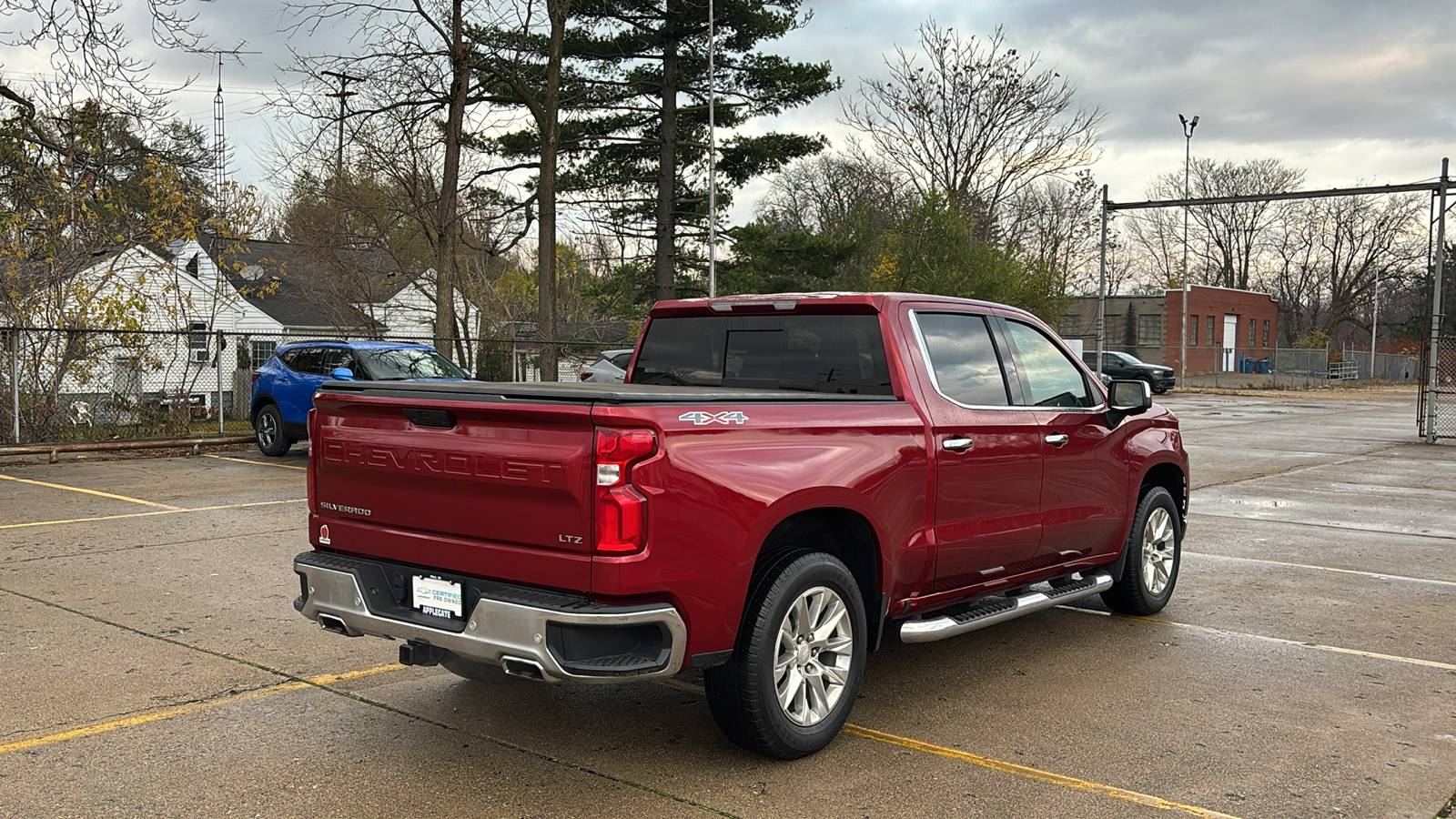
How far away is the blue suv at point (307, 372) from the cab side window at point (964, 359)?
37.4 ft

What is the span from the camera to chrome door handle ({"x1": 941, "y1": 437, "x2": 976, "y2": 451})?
5207mm

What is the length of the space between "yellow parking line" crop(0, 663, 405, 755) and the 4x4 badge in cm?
259

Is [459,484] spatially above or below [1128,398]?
below

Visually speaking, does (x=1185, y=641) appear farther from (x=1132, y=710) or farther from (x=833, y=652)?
(x=833, y=652)

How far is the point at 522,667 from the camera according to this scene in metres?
3.89

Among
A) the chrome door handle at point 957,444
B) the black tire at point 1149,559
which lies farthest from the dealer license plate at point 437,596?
the black tire at point 1149,559

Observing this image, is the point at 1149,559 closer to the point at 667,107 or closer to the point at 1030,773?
the point at 1030,773

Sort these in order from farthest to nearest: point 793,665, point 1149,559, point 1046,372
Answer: point 1149,559, point 1046,372, point 793,665

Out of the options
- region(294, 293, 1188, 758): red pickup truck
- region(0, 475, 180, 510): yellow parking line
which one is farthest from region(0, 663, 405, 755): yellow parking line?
region(0, 475, 180, 510): yellow parking line

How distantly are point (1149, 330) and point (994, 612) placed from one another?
59735mm

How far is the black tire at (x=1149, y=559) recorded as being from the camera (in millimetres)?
6824

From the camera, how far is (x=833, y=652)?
4641mm

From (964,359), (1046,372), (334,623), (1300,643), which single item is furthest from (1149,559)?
(334,623)

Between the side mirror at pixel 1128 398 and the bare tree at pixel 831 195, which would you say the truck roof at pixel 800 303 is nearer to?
the side mirror at pixel 1128 398
